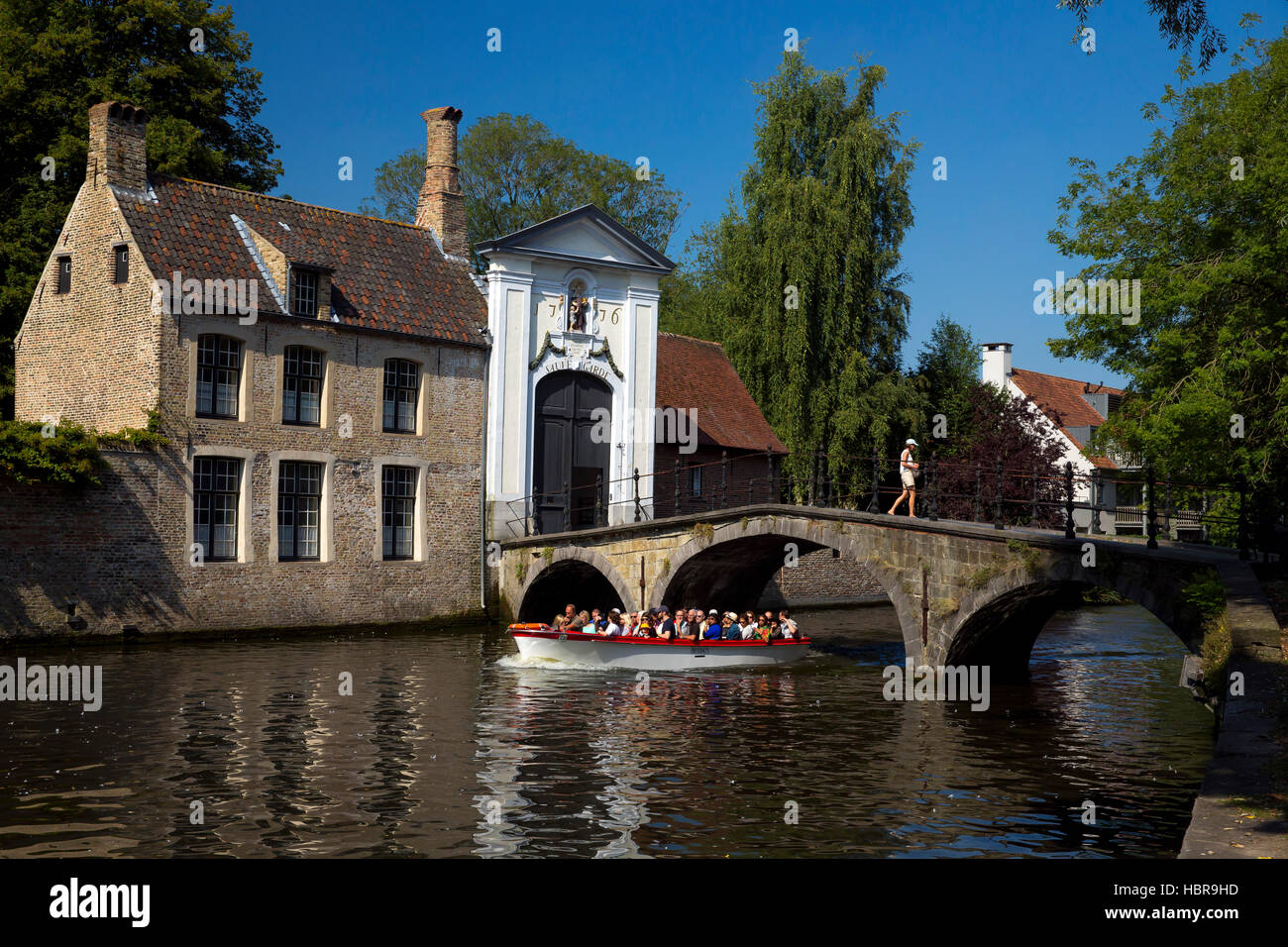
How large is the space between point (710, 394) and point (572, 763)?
69.5ft

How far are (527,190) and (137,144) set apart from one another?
20995mm

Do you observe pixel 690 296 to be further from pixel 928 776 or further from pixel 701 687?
pixel 928 776

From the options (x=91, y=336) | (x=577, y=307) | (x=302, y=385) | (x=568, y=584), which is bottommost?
(x=568, y=584)

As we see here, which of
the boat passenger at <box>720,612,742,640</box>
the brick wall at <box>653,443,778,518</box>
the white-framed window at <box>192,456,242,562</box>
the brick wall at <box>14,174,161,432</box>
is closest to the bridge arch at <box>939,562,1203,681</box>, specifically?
the boat passenger at <box>720,612,742,640</box>

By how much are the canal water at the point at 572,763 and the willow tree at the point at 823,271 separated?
1428 cm

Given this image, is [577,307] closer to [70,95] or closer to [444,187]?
[444,187]

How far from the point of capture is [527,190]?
43375mm

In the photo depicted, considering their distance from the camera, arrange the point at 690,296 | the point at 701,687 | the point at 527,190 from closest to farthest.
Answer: the point at 701,687
the point at 527,190
the point at 690,296

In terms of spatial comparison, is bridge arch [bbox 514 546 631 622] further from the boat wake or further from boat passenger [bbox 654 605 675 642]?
the boat wake

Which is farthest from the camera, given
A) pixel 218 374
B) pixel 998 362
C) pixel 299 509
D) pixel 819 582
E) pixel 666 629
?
pixel 998 362

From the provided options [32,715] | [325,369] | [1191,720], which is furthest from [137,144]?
[1191,720]

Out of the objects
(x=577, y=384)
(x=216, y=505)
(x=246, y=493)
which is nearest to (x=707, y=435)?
(x=577, y=384)

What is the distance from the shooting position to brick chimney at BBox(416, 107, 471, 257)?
2839 centimetres

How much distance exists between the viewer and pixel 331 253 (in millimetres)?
25812
